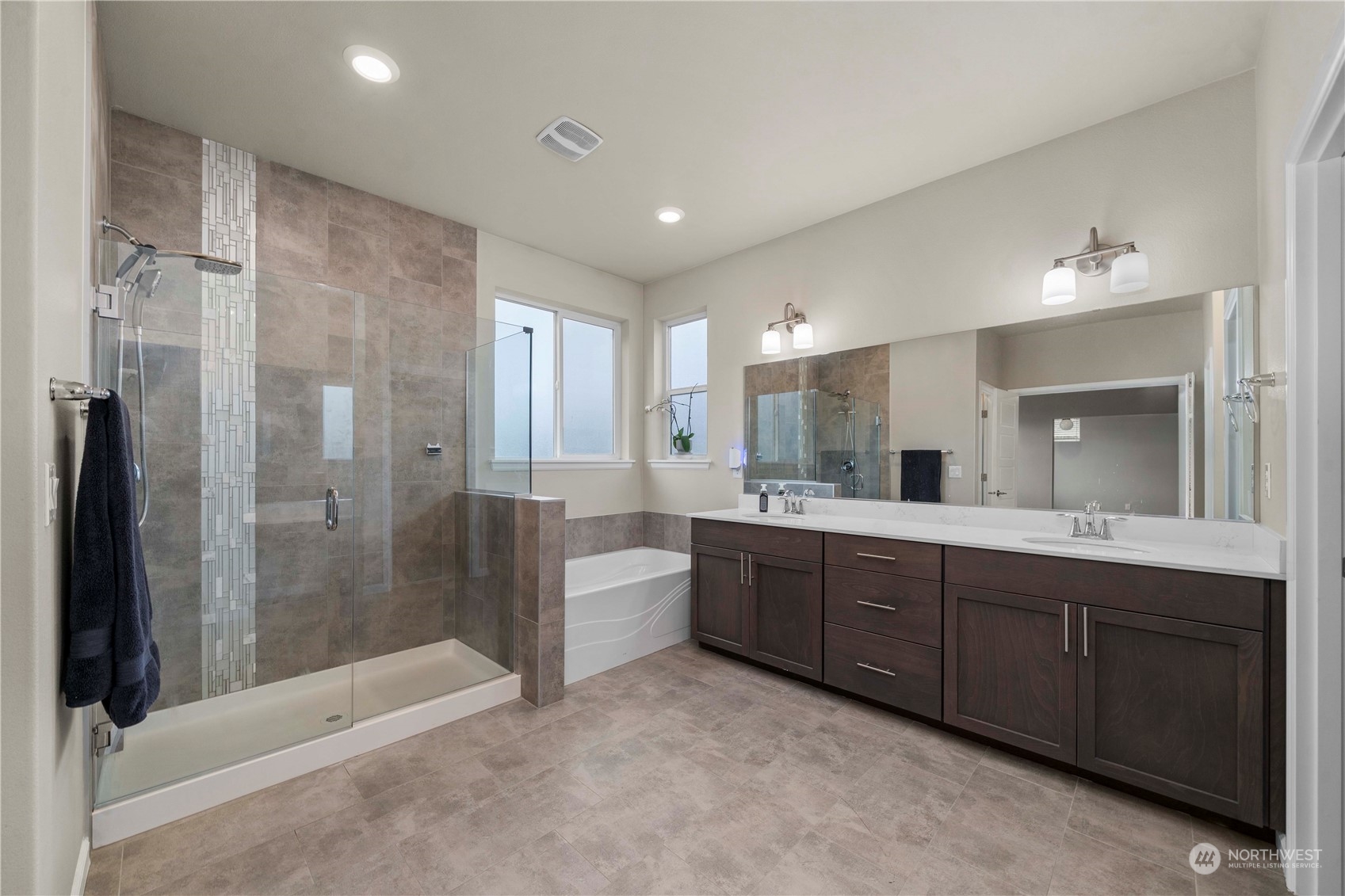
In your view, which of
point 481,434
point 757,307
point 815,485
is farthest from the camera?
point 757,307

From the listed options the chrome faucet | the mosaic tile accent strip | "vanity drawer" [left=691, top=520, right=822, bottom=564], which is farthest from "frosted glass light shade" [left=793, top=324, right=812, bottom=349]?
the mosaic tile accent strip

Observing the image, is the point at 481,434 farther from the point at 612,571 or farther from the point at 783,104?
the point at 783,104

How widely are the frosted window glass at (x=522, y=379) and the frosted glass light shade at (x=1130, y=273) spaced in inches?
104

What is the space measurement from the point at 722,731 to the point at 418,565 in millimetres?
1595

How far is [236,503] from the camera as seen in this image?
7.03 ft

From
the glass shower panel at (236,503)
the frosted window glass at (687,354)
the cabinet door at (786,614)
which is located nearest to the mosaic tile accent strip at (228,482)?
the glass shower panel at (236,503)

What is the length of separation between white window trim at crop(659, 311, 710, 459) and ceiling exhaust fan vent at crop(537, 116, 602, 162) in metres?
1.68

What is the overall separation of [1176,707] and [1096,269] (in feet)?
5.61

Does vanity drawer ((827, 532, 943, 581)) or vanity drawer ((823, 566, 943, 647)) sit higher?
vanity drawer ((827, 532, 943, 581))

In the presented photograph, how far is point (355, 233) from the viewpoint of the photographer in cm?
295

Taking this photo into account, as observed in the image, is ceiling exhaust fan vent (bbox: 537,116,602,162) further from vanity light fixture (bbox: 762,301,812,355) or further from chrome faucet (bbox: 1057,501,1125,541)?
chrome faucet (bbox: 1057,501,1125,541)

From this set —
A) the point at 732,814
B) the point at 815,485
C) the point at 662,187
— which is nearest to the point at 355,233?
the point at 662,187

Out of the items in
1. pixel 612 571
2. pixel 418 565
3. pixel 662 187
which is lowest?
pixel 612 571

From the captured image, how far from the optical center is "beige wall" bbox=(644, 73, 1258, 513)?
2.12 meters
